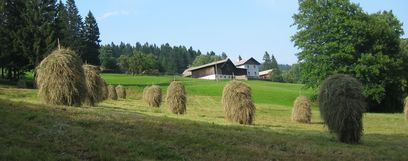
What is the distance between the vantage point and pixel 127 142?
11297mm

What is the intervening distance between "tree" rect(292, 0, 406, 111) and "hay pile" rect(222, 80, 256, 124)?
28238mm

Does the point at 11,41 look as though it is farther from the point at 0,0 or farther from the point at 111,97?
the point at 111,97

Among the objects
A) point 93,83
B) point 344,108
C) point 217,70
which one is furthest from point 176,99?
point 217,70

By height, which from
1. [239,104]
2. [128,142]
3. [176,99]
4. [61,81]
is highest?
[61,81]

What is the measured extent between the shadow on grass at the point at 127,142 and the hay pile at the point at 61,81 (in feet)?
9.98

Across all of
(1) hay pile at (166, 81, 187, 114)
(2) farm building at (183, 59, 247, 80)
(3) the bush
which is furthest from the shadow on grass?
(2) farm building at (183, 59, 247, 80)

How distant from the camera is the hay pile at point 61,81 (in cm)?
1806

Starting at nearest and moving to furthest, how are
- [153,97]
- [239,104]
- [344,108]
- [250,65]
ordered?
[344,108], [239,104], [153,97], [250,65]

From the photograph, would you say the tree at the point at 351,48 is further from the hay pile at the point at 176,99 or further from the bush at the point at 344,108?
the bush at the point at 344,108

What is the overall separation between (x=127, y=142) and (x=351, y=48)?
42595mm

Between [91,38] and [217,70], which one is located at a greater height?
[91,38]

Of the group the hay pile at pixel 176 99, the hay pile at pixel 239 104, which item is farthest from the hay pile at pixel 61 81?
the hay pile at pixel 176 99

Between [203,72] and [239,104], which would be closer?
[239,104]

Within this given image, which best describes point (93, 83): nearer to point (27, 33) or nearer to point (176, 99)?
point (176, 99)
